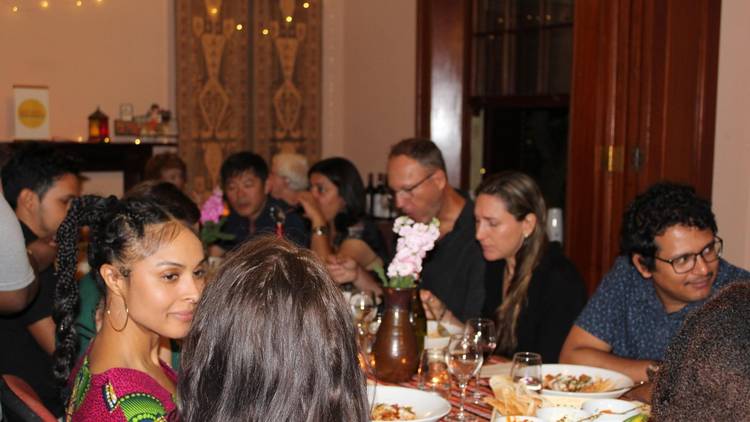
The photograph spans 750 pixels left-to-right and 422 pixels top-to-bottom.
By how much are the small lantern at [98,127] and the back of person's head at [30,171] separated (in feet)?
7.27

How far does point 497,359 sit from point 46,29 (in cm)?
405

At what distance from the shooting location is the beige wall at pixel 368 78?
6223 mm

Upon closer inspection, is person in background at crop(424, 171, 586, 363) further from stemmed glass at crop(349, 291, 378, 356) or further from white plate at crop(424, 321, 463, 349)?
Result: stemmed glass at crop(349, 291, 378, 356)

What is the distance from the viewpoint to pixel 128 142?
599 centimetres

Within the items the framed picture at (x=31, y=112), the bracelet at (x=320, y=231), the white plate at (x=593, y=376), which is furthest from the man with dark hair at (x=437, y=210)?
the framed picture at (x=31, y=112)

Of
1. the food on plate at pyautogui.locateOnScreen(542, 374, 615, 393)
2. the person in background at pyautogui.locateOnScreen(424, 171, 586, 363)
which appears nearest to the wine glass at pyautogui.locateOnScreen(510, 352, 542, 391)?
the food on plate at pyautogui.locateOnScreen(542, 374, 615, 393)

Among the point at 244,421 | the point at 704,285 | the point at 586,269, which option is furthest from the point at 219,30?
the point at 244,421

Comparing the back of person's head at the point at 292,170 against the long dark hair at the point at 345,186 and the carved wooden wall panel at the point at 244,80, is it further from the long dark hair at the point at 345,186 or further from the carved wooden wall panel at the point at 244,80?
the carved wooden wall panel at the point at 244,80

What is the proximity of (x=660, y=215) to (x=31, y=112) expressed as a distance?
13.8 feet

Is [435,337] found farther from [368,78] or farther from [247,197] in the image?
[368,78]

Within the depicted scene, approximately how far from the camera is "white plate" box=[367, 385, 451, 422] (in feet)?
7.37

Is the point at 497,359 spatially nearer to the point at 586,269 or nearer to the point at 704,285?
the point at 704,285

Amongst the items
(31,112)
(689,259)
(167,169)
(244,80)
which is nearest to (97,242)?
(689,259)

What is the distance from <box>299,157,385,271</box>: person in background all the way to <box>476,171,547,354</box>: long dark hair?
1.36 metres
